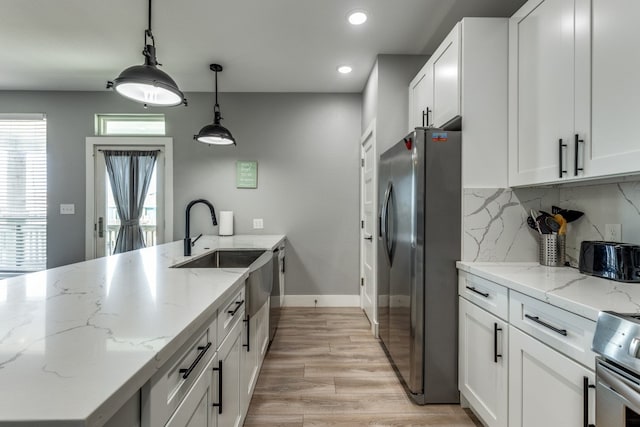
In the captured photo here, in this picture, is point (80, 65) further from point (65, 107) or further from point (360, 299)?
point (360, 299)

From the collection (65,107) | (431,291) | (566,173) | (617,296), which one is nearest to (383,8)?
(566,173)

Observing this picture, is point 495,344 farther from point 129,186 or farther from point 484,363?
point 129,186

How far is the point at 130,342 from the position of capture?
0.71 meters

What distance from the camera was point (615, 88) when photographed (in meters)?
1.22

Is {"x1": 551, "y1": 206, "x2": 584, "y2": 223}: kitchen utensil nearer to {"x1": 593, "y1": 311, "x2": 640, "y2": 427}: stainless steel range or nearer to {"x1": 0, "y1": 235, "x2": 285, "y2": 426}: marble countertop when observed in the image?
{"x1": 593, "y1": 311, "x2": 640, "y2": 427}: stainless steel range

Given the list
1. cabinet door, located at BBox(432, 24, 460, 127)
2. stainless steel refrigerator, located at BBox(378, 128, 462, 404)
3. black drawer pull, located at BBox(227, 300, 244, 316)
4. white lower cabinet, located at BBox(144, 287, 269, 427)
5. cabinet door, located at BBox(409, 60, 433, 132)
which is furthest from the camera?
cabinet door, located at BBox(409, 60, 433, 132)

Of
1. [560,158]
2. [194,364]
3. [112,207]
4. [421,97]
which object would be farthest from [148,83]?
[112,207]

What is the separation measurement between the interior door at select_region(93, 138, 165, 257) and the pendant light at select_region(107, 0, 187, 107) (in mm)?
2116

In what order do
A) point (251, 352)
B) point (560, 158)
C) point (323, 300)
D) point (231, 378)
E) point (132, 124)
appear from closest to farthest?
point (231, 378), point (560, 158), point (251, 352), point (323, 300), point (132, 124)

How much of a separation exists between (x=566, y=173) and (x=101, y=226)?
457 cm

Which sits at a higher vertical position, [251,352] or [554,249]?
[554,249]

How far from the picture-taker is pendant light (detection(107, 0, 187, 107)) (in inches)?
61.6

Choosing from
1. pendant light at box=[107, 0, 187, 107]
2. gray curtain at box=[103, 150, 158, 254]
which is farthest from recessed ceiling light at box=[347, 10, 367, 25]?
gray curtain at box=[103, 150, 158, 254]

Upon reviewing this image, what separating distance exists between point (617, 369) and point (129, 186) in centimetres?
441
